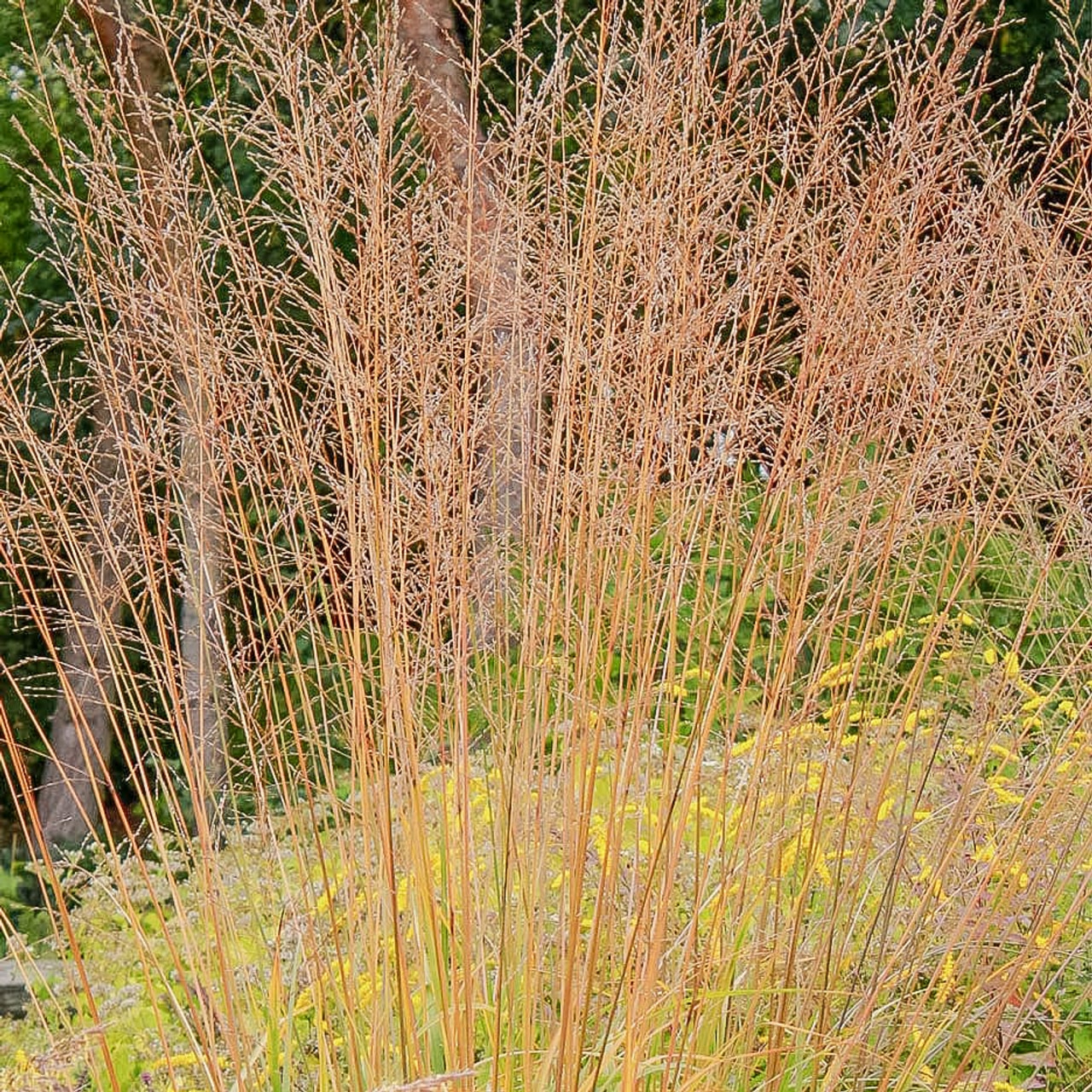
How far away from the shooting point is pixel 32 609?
1.74 m

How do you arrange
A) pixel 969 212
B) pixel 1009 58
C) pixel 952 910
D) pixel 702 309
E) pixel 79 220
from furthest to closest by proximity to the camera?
pixel 1009 58 < pixel 952 910 < pixel 969 212 < pixel 702 309 < pixel 79 220

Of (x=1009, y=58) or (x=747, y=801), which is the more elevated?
(x=1009, y=58)

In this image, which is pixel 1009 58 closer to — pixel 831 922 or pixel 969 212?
pixel 969 212

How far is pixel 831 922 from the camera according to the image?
1897 millimetres

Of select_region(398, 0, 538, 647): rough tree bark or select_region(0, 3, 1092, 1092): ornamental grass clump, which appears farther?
select_region(398, 0, 538, 647): rough tree bark

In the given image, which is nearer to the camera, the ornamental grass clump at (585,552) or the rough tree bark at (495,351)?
the ornamental grass clump at (585,552)

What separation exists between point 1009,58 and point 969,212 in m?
4.79

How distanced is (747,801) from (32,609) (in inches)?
37.9

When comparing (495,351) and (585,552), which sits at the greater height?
(495,351)

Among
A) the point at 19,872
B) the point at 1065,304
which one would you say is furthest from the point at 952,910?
the point at 19,872

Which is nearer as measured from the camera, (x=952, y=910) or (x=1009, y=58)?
(x=952, y=910)

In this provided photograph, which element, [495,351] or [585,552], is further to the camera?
[495,351]

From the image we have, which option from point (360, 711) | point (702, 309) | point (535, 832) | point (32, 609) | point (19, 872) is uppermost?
point (702, 309)

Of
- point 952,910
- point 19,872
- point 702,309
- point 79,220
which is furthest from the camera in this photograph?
point 19,872
